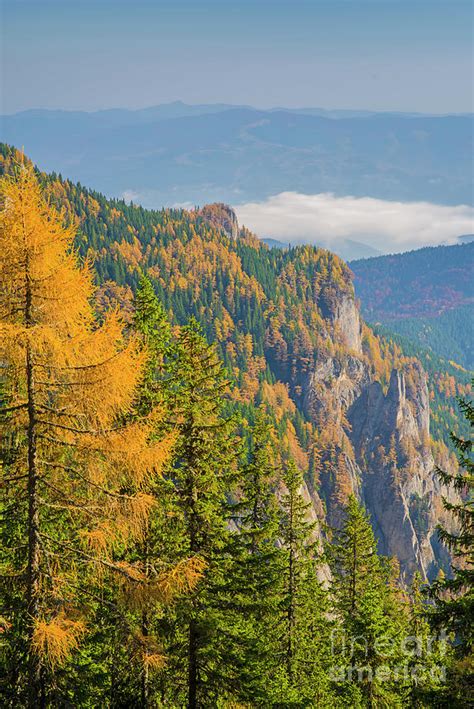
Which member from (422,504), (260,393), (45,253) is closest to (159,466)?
(45,253)

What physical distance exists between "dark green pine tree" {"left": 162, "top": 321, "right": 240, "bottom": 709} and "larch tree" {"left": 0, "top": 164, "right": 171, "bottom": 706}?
4.83 m

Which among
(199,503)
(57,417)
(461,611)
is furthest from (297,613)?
(57,417)

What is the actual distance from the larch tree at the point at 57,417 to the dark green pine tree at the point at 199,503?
483cm

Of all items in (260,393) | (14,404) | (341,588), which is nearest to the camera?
(14,404)

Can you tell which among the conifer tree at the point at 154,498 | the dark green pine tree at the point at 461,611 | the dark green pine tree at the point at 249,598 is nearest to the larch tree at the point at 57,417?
the conifer tree at the point at 154,498

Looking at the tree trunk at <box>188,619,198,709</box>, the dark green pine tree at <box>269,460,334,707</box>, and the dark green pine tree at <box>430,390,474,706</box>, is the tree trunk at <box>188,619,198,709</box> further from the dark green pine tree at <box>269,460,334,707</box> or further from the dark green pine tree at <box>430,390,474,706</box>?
the dark green pine tree at <box>269,460,334,707</box>

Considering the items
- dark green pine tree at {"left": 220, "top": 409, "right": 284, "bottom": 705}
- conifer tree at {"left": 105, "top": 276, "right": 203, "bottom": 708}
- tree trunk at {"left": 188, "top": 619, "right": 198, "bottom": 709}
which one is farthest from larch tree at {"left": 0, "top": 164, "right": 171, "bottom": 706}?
dark green pine tree at {"left": 220, "top": 409, "right": 284, "bottom": 705}

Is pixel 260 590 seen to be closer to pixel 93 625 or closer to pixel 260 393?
pixel 93 625

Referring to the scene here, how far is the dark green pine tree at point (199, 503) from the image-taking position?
16.7 metres

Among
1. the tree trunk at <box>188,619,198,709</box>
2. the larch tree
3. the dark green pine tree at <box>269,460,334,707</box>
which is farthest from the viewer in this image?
the dark green pine tree at <box>269,460,334,707</box>

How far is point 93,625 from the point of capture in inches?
622

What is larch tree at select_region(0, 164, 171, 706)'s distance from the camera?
10758 mm

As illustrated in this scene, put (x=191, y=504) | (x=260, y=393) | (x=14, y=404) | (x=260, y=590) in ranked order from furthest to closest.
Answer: (x=260, y=393) < (x=260, y=590) < (x=191, y=504) < (x=14, y=404)

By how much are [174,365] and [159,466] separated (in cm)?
588
